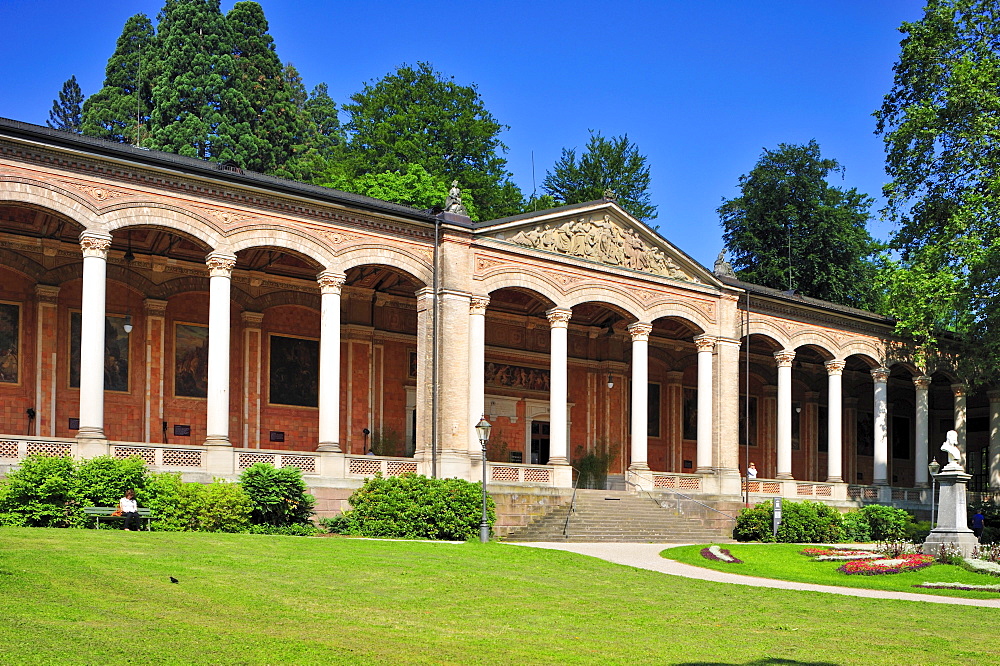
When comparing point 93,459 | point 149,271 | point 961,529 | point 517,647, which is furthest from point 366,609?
point 149,271

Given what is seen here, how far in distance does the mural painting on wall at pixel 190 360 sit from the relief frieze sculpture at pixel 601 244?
10.3 m

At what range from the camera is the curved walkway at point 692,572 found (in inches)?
757

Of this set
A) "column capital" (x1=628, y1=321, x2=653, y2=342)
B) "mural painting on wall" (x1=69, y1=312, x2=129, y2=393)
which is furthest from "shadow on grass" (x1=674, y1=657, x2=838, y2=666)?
"column capital" (x1=628, y1=321, x2=653, y2=342)

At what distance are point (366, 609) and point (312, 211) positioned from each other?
1934cm

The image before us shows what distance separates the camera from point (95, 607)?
1246 cm

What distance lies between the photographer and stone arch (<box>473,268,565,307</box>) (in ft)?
114

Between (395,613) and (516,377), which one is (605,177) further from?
(395,613)

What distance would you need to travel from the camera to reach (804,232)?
207 feet

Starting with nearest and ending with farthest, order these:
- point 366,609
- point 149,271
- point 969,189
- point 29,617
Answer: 1. point 29,617
2. point 366,609
3. point 149,271
4. point 969,189

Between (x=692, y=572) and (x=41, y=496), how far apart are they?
14.2m

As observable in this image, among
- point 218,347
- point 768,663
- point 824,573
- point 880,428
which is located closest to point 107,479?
point 218,347

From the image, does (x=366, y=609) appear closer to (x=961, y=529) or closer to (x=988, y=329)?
(x=961, y=529)

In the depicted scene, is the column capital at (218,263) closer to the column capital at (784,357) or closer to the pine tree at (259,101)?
the column capital at (784,357)

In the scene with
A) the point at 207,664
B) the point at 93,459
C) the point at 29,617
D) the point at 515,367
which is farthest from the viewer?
the point at 515,367
